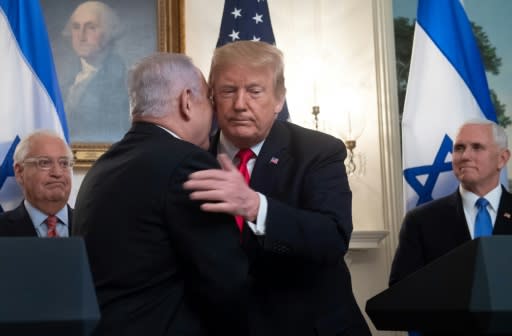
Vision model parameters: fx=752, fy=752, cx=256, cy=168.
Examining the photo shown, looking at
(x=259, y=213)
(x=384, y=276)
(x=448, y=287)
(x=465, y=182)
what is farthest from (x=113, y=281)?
(x=384, y=276)

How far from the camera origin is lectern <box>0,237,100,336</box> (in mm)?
1220

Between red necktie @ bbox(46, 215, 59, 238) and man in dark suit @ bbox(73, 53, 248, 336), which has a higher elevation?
man in dark suit @ bbox(73, 53, 248, 336)

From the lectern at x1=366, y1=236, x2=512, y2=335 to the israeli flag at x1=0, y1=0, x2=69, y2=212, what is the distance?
3.02 m

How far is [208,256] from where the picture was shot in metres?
1.94

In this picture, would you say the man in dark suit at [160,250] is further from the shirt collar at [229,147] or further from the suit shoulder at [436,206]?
the suit shoulder at [436,206]

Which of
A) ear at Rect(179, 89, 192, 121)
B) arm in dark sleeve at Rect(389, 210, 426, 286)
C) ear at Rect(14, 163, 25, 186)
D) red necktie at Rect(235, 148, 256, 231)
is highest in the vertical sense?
ear at Rect(179, 89, 192, 121)

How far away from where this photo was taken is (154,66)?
7.12 feet

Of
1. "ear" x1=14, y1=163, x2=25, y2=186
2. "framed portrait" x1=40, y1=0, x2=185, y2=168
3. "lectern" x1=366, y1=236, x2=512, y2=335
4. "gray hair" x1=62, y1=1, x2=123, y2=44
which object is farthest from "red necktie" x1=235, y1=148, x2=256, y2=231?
"gray hair" x1=62, y1=1, x2=123, y2=44

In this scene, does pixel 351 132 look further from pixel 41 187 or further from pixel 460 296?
pixel 460 296

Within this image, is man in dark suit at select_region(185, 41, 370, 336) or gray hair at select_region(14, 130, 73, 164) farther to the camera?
gray hair at select_region(14, 130, 73, 164)

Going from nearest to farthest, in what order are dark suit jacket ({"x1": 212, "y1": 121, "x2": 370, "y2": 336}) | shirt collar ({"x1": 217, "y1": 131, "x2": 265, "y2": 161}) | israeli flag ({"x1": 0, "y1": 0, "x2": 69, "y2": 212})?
dark suit jacket ({"x1": 212, "y1": 121, "x2": 370, "y2": 336}) → shirt collar ({"x1": 217, "y1": 131, "x2": 265, "y2": 161}) → israeli flag ({"x1": 0, "y1": 0, "x2": 69, "y2": 212})

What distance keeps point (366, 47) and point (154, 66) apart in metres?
3.62

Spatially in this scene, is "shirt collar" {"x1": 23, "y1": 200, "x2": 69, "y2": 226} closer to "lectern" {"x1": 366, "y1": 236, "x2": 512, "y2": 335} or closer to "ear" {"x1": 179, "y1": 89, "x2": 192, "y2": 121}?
"ear" {"x1": 179, "y1": 89, "x2": 192, "y2": 121}

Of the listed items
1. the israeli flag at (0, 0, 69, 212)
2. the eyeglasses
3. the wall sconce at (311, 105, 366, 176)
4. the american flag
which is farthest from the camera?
the wall sconce at (311, 105, 366, 176)
